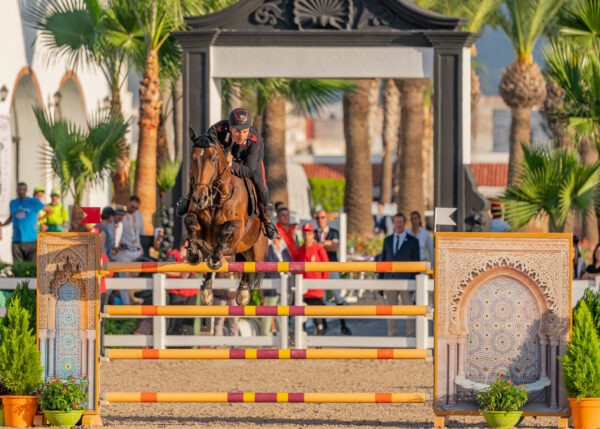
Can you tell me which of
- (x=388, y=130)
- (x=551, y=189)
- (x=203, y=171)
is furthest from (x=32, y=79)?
(x=388, y=130)

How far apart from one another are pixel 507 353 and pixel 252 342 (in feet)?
Answer: 16.1

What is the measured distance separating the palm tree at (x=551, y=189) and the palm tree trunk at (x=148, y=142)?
26.4ft

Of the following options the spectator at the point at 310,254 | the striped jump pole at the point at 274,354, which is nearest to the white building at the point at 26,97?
the spectator at the point at 310,254

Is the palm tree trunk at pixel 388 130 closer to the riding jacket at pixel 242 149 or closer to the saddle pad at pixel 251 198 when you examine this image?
the riding jacket at pixel 242 149

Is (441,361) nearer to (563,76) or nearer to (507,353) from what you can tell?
(507,353)

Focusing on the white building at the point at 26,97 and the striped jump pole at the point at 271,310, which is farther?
the white building at the point at 26,97

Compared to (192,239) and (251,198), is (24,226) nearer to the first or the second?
(251,198)

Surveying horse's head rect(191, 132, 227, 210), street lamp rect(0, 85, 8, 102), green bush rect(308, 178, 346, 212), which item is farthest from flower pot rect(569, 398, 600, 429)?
green bush rect(308, 178, 346, 212)

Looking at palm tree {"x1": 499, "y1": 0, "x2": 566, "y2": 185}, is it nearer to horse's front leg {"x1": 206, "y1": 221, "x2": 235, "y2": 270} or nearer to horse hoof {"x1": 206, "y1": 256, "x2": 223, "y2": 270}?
horse's front leg {"x1": 206, "y1": 221, "x2": 235, "y2": 270}

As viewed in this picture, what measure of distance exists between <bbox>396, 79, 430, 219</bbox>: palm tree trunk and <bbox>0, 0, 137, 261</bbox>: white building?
781 cm

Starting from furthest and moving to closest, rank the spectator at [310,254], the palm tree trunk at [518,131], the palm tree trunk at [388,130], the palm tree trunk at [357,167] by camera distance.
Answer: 1. the palm tree trunk at [388,130]
2. the palm tree trunk at [518,131]
3. the palm tree trunk at [357,167]
4. the spectator at [310,254]

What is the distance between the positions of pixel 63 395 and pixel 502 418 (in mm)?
3718

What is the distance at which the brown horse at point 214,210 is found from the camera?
998 cm

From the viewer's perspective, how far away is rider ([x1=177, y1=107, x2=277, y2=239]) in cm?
1068
